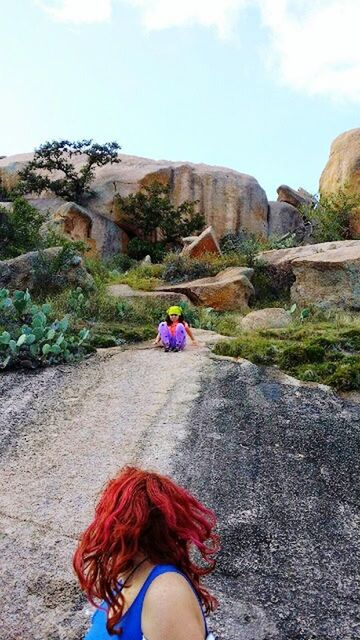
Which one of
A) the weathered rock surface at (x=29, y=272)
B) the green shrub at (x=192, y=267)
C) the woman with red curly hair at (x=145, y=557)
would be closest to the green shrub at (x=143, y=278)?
the green shrub at (x=192, y=267)

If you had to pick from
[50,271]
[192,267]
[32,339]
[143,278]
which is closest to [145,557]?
[32,339]

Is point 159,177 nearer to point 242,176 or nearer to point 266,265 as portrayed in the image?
point 242,176

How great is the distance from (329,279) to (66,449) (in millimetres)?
12999

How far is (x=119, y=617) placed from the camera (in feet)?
7.80

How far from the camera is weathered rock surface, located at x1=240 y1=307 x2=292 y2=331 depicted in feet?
52.6

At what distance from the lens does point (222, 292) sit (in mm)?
20078

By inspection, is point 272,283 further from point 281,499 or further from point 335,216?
point 281,499

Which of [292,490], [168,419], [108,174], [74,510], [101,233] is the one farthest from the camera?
[108,174]

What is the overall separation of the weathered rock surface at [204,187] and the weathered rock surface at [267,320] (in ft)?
54.3

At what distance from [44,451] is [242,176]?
29.6 meters

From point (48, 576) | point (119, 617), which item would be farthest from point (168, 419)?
point (119, 617)

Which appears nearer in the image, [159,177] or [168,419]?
[168,419]

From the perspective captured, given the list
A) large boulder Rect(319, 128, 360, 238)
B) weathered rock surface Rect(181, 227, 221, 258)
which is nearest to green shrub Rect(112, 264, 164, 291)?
weathered rock surface Rect(181, 227, 221, 258)

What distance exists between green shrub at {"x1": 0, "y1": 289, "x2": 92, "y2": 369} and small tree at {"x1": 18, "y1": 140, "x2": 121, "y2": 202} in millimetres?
20457
